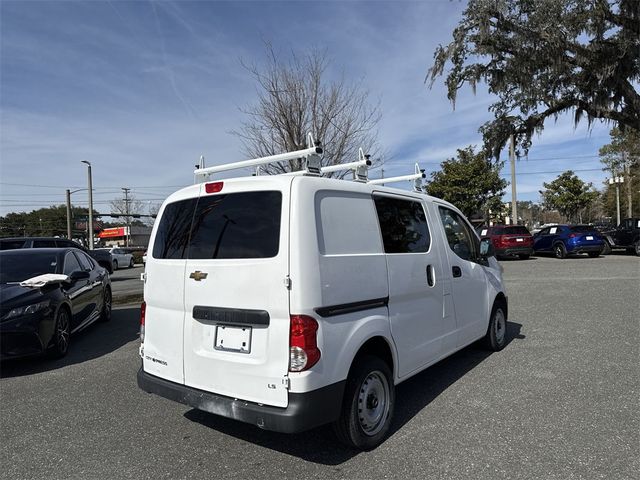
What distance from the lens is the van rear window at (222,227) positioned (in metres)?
3.27

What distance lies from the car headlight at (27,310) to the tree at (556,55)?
689 inches

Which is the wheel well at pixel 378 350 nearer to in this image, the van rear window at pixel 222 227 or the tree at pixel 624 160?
the van rear window at pixel 222 227

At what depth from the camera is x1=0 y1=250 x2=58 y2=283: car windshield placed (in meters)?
6.44

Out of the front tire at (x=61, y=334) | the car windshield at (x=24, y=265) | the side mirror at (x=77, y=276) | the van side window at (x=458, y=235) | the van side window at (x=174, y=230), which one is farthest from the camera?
the side mirror at (x=77, y=276)

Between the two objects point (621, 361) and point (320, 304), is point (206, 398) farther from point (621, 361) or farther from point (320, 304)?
point (621, 361)

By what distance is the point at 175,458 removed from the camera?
11.1 feet

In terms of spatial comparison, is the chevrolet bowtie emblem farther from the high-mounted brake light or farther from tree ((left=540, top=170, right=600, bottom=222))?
tree ((left=540, top=170, right=600, bottom=222))

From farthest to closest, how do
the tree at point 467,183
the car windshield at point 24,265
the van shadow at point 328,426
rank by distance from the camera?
the tree at point 467,183, the car windshield at point 24,265, the van shadow at point 328,426

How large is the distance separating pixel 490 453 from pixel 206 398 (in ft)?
6.77

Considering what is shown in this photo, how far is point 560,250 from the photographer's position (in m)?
20.8

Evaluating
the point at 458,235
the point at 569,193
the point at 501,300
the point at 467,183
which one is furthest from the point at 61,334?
the point at 569,193

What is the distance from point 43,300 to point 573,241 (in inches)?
794

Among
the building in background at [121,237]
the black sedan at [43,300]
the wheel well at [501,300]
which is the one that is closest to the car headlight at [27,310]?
the black sedan at [43,300]

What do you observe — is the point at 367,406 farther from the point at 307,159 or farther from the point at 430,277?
the point at 307,159
